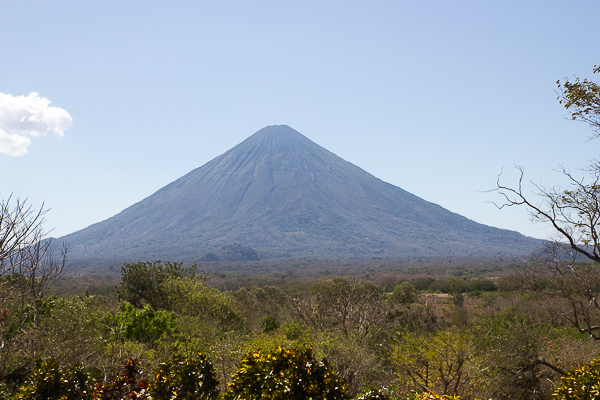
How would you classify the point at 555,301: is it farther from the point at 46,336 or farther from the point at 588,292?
the point at 46,336

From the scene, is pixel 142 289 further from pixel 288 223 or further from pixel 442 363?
pixel 288 223

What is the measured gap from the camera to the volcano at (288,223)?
148m

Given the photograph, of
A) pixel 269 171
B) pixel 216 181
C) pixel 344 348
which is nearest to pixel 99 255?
pixel 216 181

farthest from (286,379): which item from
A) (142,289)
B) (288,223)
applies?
(288,223)

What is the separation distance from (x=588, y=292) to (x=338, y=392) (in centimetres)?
706

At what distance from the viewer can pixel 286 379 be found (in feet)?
19.6

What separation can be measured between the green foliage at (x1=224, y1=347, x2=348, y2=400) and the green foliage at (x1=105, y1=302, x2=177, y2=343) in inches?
399

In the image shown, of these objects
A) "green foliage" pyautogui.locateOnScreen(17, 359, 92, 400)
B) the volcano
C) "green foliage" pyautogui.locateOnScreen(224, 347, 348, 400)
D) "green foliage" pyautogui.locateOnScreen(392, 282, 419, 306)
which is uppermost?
the volcano

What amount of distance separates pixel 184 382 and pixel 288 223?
156967 millimetres

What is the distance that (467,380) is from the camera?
1051cm

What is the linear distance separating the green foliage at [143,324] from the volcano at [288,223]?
115 m

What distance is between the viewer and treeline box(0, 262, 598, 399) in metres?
6.90

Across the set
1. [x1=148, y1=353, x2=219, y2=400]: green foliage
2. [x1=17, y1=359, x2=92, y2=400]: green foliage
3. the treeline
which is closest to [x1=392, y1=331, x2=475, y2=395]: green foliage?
the treeline

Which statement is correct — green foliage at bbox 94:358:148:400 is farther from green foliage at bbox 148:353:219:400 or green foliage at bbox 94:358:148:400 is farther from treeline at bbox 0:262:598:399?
Result: green foliage at bbox 148:353:219:400
